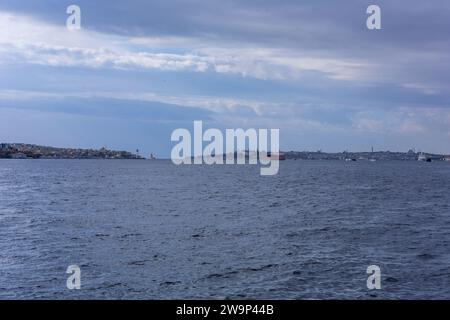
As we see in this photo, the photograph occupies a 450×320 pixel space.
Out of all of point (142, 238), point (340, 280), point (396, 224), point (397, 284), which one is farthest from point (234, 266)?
point (396, 224)

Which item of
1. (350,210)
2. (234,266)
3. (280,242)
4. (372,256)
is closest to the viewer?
(234,266)

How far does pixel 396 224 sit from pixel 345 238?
12.1 m

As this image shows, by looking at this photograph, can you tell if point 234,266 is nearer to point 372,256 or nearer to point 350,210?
point 372,256

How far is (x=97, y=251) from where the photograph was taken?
38.7 m

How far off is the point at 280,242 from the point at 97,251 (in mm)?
14456

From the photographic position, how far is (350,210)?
68.6 m

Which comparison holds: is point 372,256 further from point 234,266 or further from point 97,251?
point 97,251
